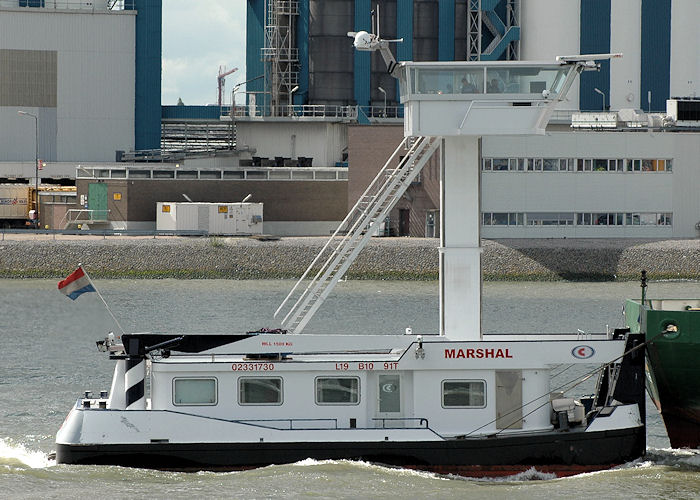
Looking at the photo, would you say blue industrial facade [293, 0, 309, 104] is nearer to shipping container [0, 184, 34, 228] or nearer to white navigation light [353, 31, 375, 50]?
shipping container [0, 184, 34, 228]

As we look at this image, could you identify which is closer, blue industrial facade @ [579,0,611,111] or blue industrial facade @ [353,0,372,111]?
blue industrial facade @ [579,0,611,111]

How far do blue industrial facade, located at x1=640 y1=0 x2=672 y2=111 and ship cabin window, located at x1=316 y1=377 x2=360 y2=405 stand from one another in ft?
204

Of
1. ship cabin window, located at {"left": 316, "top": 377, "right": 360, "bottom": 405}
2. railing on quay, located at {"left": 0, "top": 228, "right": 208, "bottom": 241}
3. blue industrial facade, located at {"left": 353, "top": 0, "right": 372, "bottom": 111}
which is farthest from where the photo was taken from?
blue industrial facade, located at {"left": 353, "top": 0, "right": 372, "bottom": 111}

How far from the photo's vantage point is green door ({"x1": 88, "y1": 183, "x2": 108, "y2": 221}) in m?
73.6

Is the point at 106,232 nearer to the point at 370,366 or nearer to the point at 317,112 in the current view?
the point at 317,112

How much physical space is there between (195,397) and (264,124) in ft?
205

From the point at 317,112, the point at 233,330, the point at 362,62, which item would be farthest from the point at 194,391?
the point at 317,112

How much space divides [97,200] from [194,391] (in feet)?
170

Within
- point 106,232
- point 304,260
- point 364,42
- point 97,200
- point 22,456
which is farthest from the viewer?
point 97,200

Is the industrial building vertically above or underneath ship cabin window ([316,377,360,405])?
above

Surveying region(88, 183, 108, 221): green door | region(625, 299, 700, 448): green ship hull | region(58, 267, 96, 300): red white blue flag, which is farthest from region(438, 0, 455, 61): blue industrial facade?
region(58, 267, 96, 300): red white blue flag

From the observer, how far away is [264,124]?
8494 centimetres

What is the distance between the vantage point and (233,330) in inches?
1603

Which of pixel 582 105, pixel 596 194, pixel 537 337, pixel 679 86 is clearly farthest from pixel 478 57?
pixel 537 337
